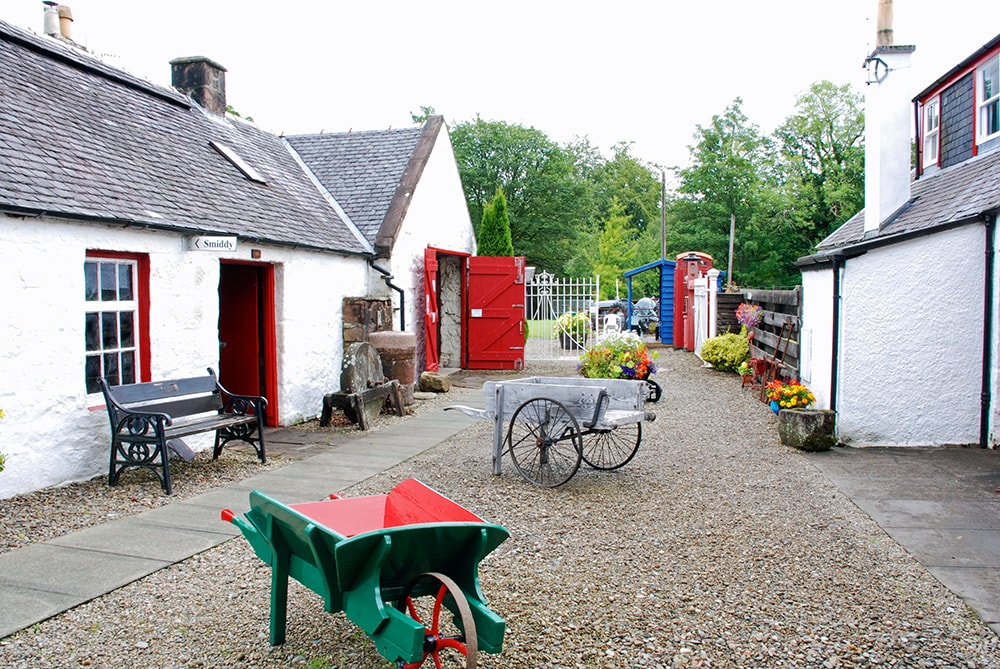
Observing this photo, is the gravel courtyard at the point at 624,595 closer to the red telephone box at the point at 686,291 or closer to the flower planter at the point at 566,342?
the flower planter at the point at 566,342

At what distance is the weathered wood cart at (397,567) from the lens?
3.00 meters

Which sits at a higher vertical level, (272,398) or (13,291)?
(13,291)

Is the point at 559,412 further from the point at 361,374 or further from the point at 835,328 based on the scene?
the point at 361,374

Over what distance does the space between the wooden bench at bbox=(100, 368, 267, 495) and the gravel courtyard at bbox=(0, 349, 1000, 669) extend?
1.29ft

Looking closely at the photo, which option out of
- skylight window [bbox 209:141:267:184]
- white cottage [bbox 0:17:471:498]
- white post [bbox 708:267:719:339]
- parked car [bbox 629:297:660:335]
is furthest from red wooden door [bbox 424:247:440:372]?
parked car [bbox 629:297:660:335]

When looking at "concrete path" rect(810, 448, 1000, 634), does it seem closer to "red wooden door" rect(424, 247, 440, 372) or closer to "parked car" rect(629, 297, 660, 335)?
"red wooden door" rect(424, 247, 440, 372)

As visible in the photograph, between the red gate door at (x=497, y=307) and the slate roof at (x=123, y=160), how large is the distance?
4.35 m

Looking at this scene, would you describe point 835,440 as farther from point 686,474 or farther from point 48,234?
point 48,234

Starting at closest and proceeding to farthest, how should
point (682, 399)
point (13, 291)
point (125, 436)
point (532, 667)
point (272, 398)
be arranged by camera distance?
point (532, 667)
point (13, 291)
point (125, 436)
point (272, 398)
point (682, 399)

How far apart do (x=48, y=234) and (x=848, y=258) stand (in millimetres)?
8270

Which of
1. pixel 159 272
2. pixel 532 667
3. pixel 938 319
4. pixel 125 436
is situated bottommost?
pixel 532 667

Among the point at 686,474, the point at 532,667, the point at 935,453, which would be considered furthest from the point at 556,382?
the point at 532,667

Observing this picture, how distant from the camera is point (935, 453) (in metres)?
8.12

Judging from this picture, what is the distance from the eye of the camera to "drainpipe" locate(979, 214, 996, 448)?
800 centimetres
